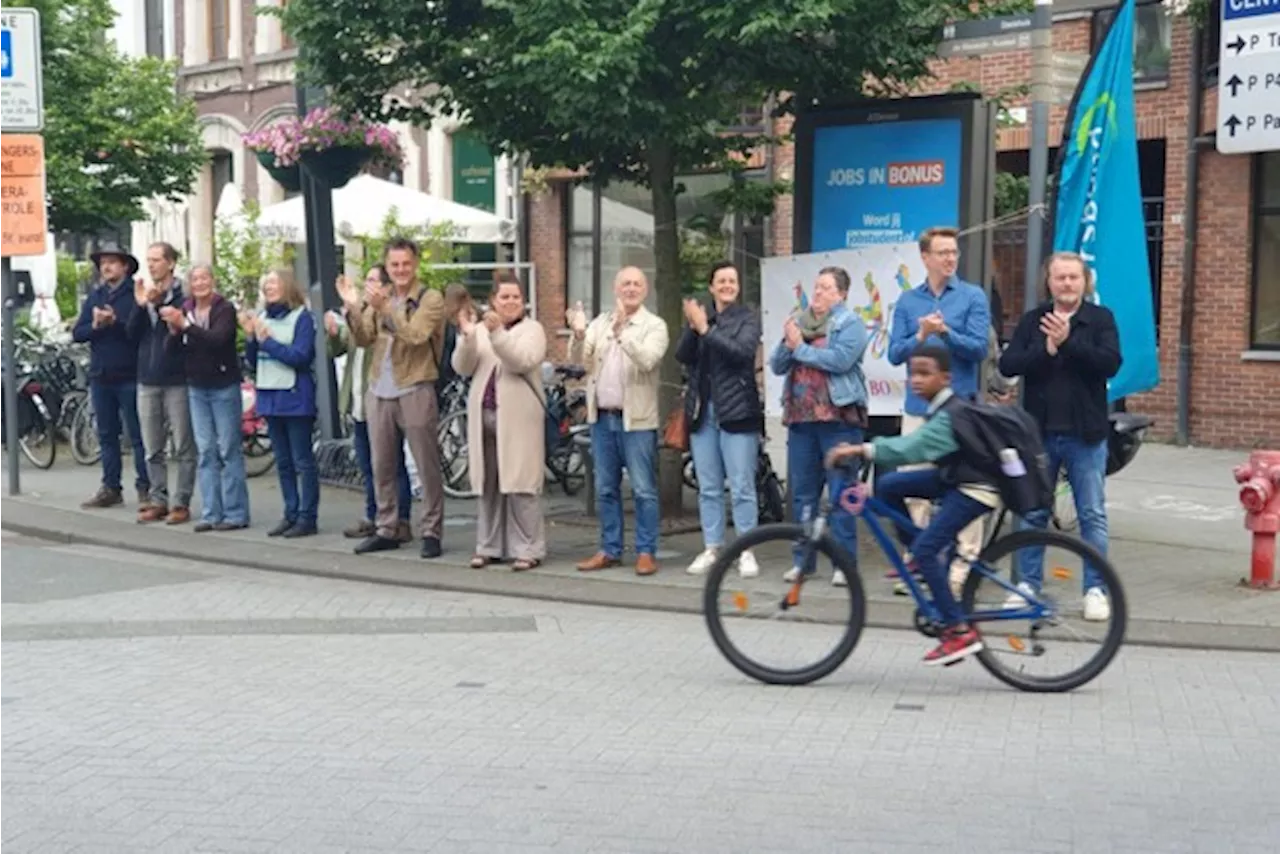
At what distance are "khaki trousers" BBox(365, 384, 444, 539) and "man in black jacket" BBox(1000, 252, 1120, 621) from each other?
3770 mm

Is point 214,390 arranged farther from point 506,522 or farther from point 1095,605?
point 1095,605

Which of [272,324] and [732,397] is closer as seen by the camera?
[732,397]

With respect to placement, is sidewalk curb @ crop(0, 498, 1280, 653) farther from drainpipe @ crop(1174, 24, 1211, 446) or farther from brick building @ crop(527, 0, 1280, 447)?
drainpipe @ crop(1174, 24, 1211, 446)

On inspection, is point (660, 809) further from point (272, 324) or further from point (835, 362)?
point (272, 324)

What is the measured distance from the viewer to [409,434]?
10.6 m

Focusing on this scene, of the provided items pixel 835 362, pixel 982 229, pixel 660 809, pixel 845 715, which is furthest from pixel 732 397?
pixel 660 809

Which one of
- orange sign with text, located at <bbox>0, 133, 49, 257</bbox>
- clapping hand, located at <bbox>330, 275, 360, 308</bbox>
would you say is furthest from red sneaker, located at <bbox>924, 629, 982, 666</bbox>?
orange sign with text, located at <bbox>0, 133, 49, 257</bbox>

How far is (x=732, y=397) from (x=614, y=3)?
2.35 metres

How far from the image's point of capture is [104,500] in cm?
1297

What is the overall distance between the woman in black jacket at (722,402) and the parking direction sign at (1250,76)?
2775 millimetres

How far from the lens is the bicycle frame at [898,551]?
23.4ft

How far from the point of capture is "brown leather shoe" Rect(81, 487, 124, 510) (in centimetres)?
1296

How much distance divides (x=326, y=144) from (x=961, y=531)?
26.1 feet

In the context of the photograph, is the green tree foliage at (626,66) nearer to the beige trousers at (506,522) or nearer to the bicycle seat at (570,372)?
the beige trousers at (506,522)
